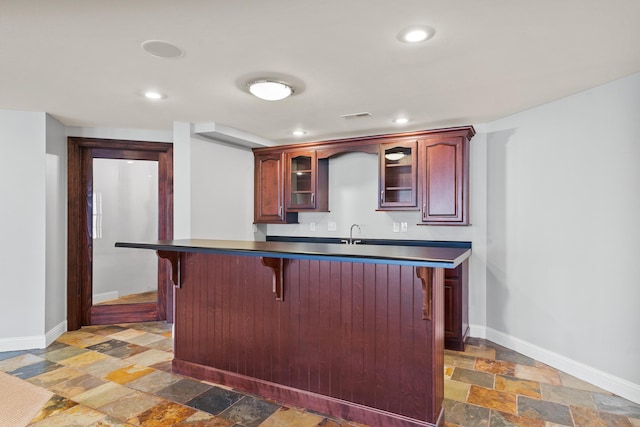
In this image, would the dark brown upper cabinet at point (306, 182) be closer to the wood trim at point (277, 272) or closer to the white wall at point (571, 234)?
the white wall at point (571, 234)

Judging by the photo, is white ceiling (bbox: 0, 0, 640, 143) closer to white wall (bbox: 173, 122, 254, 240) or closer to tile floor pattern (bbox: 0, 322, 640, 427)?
white wall (bbox: 173, 122, 254, 240)

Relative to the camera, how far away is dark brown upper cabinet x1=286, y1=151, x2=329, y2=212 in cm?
472

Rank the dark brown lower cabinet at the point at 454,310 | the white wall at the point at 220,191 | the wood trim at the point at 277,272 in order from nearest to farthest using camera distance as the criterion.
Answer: the wood trim at the point at 277,272, the dark brown lower cabinet at the point at 454,310, the white wall at the point at 220,191

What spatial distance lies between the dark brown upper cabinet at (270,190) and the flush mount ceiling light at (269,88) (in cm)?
204

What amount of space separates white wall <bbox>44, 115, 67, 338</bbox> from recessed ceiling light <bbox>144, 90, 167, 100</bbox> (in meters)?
1.44

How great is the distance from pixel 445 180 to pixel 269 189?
2.29m

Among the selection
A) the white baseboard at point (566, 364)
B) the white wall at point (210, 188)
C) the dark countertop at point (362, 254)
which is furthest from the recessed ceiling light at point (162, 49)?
the white baseboard at point (566, 364)

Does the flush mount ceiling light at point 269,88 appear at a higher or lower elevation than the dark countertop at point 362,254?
higher

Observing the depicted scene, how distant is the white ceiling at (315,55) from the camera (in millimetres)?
1864

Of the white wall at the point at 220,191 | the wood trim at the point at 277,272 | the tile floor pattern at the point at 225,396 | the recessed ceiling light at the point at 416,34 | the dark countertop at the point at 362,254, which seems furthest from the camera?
the white wall at the point at 220,191

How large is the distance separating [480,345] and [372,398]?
204cm

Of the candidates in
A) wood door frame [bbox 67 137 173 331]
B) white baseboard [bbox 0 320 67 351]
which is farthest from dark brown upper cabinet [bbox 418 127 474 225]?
white baseboard [bbox 0 320 67 351]

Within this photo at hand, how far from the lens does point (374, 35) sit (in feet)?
6.93

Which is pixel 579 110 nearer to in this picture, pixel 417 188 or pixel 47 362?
pixel 417 188
